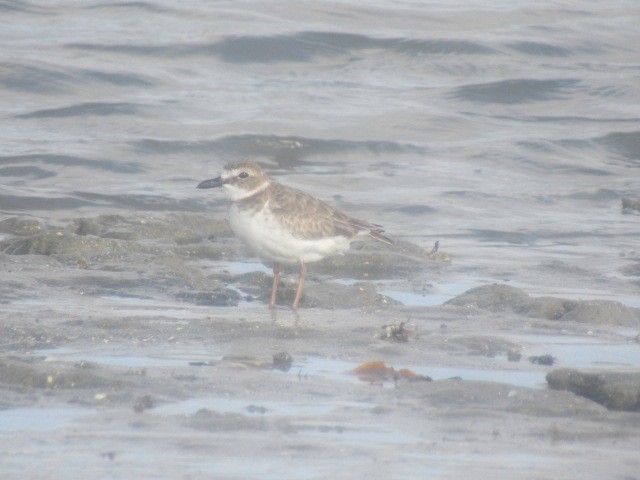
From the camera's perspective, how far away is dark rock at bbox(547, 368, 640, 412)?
16.6 feet

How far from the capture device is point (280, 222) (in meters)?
8.24

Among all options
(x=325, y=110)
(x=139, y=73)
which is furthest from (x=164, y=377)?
(x=139, y=73)

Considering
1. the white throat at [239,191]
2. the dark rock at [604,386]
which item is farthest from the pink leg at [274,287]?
the dark rock at [604,386]

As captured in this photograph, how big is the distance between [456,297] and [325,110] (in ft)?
30.3

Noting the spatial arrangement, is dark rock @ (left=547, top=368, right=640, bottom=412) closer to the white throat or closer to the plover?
the plover

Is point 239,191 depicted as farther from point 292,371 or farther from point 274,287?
point 292,371

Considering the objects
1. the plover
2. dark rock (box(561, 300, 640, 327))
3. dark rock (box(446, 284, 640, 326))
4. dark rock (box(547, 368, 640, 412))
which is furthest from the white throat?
dark rock (box(547, 368, 640, 412))

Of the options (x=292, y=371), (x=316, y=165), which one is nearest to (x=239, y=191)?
(x=292, y=371)

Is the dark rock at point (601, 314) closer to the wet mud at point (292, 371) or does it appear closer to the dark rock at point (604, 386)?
the wet mud at point (292, 371)

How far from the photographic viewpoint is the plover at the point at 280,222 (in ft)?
26.9

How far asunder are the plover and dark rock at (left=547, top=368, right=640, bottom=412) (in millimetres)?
2789

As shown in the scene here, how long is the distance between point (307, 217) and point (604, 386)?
365cm

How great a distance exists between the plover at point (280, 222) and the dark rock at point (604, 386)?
2.79 meters

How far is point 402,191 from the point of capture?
44.7ft
